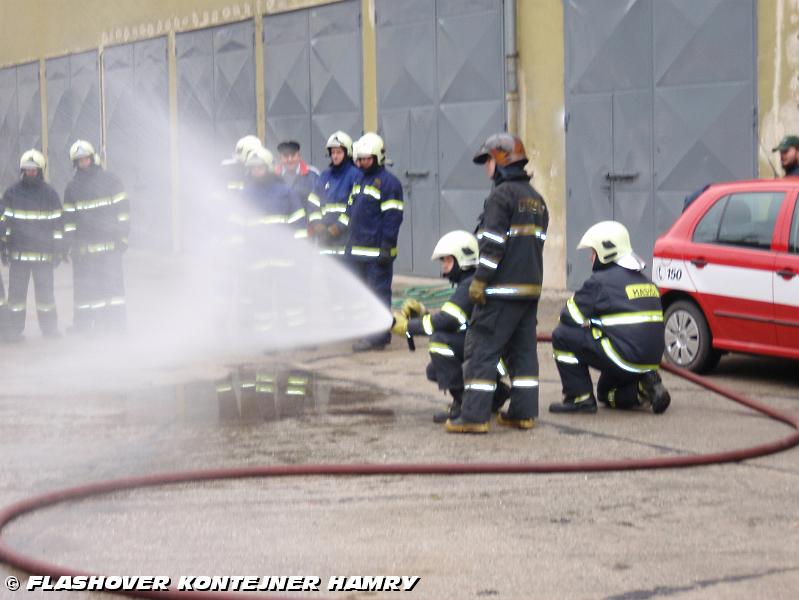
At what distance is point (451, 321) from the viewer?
893 cm

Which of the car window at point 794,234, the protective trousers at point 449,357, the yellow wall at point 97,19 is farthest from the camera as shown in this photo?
the yellow wall at point 97,19

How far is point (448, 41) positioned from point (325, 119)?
2.83 m

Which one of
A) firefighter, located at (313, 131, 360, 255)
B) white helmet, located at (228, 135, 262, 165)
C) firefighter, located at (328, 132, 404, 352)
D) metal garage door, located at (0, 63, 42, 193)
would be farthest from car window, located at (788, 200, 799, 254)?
metal garage door, located at (0, 63, 42, 193)

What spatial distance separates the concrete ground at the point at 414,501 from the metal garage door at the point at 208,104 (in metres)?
11.7

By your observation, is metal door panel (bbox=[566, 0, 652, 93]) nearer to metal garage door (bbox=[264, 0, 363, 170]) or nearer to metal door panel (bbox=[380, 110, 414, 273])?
metal door panel (bbox=[380, 110, 414, 273])

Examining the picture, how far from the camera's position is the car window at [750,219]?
33.7 ft

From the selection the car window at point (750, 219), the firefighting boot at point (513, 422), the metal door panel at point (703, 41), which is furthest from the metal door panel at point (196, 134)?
the firefighting boot at point (513, 422)

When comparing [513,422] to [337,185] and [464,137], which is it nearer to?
[337,185]

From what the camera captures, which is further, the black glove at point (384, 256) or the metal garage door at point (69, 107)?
the metal garage door at point (69, 107)

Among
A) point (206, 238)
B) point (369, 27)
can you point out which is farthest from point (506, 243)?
point (206, 238)

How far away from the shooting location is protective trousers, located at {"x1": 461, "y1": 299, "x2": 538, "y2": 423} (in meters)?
8.66

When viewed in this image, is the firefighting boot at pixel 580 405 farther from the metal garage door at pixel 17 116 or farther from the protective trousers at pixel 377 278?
the metal garage door at pixel 17 116

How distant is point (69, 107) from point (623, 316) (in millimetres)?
19508

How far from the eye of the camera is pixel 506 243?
8641mm
